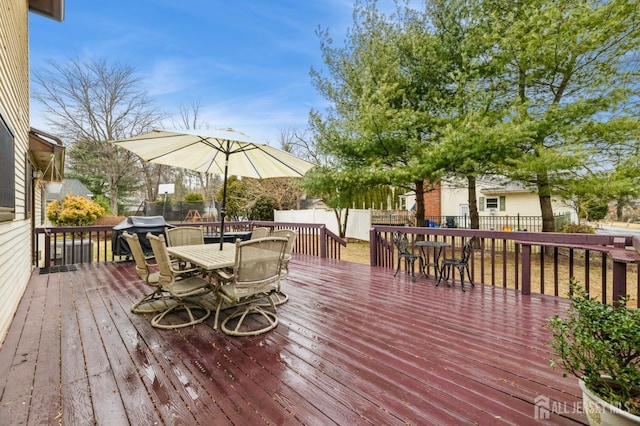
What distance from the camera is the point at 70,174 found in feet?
70.9

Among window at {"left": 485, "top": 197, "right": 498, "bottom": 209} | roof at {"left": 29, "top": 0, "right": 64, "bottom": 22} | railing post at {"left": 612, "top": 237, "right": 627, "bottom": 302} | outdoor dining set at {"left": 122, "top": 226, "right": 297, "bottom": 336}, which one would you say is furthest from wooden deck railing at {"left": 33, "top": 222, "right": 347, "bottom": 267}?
window at {"left": 485, "top": 197, "right": 498, "bottom": 209}

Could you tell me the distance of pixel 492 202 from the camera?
61.8 feet

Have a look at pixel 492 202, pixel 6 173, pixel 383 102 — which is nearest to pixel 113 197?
pixel 383 102

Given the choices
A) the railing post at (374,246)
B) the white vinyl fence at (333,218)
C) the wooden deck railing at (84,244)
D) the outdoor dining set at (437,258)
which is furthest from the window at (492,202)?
the outdoor dining set at (437,258)

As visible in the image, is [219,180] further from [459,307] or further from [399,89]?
[459,307]

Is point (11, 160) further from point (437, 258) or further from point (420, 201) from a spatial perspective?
point (420, 201)

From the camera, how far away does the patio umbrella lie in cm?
385

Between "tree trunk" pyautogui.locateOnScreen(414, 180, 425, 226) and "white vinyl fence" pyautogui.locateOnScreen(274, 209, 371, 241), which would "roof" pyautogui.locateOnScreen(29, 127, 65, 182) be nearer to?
"tree trunk" pyautogui.locateOnScreen(414, 180, 425, 226)

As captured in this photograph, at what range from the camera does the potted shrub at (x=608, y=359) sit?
133 centimetres

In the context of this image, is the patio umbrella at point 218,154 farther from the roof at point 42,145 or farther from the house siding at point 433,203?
the house siding at point 433,203

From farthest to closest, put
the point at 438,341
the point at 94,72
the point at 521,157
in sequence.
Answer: the point at 94,72, the point at 521,157, the point at 438,341

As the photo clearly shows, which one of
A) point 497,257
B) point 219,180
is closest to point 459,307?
point 497,257

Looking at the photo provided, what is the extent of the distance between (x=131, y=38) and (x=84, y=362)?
58.2 feet

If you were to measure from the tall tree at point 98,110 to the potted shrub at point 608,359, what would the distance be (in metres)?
22.9
